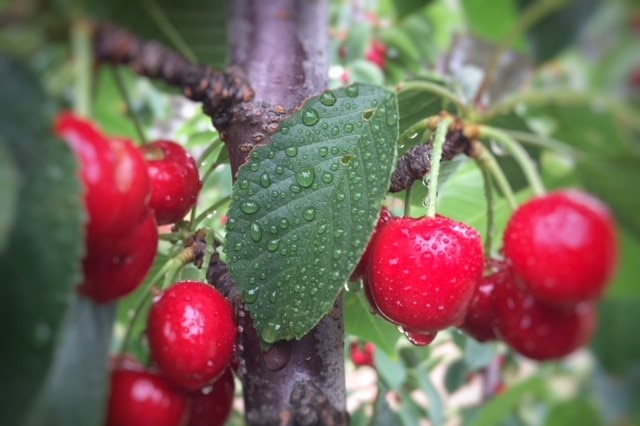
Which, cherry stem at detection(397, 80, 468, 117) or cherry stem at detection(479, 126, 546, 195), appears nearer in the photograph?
cherry stem at detection(479, 126, 546, 195)

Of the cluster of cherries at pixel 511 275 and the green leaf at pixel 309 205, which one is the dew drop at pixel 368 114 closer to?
the green leaf at pixel 309 205

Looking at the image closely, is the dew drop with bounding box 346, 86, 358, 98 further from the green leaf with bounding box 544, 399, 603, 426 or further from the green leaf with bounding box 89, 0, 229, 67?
the green leaf with bounding box 544, 399, 603, 426

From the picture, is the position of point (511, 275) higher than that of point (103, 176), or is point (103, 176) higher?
point (103, 176)

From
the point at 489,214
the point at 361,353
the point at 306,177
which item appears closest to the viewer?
the point at 306,177

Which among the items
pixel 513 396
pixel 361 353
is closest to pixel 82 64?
pixel 513 396

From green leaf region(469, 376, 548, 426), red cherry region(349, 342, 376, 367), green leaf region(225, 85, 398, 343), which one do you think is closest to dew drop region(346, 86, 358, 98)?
green leaf region(225, 85, 398, 343)

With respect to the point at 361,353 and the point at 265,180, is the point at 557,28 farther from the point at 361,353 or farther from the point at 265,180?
the point at 361,353
